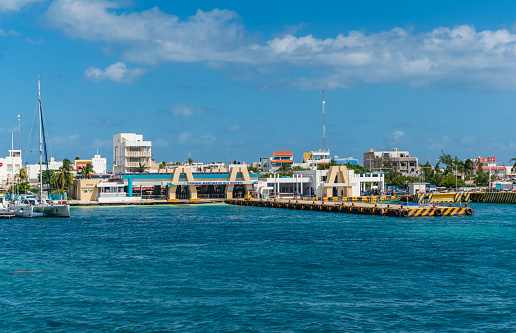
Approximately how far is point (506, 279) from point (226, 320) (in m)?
17.0

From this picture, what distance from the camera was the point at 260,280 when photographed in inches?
1282

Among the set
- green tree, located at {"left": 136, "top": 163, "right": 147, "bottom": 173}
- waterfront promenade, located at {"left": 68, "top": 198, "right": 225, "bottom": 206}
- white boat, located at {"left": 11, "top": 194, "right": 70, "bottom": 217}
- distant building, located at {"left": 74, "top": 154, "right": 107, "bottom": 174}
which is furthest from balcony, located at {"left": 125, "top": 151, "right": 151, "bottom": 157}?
white boat, located at {"left": 11, "top": 194, "right": 70, "bottom": 217}

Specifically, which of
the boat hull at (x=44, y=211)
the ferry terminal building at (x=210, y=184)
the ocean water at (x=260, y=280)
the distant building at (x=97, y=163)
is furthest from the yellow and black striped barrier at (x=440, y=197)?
the distant building at (x=97, y=163)

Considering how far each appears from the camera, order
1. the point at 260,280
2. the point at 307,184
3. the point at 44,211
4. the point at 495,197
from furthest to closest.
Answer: the point at 307,184, the point at 495,197, the point at 44,211, the point at 260,280

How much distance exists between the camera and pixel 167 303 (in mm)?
27625

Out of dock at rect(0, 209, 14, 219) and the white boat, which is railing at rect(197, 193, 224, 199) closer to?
the white boat

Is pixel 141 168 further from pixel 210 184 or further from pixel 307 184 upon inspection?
pixel 307 184

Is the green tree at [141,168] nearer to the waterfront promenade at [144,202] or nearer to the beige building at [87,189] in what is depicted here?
the beige building at [87,189]

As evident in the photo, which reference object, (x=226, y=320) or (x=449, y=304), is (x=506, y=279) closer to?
(x=449, y=304)

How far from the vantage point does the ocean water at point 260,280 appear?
80.9 ft

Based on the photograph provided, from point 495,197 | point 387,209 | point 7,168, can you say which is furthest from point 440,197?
point 7,168

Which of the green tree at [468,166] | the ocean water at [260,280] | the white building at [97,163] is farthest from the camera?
the white building at [97,163]

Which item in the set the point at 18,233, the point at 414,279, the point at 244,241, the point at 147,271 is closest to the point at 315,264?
the point at 414,279

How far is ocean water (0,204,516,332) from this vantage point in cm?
2467
